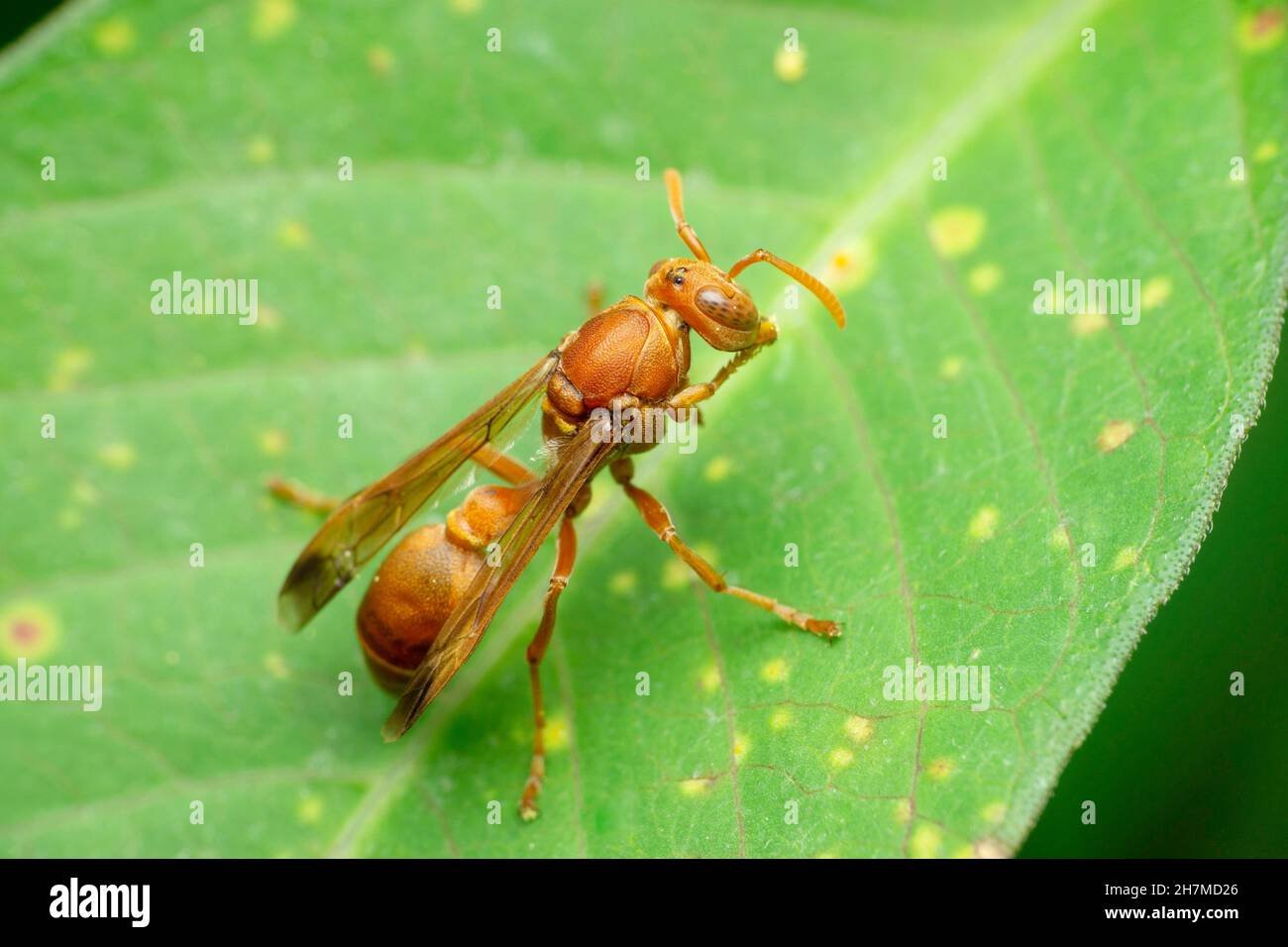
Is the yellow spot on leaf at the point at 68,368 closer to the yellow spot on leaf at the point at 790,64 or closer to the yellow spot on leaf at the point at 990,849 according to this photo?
the yellow spot on leaf at the point at 790,64

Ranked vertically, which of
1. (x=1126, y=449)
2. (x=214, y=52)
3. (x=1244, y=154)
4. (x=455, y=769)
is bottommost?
(x=455, y=769)

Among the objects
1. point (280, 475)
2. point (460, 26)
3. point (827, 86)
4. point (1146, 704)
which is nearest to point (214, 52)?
point (460, 26)

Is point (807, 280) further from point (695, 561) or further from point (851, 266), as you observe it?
point (695, 561)

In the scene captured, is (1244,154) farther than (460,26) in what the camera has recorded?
No

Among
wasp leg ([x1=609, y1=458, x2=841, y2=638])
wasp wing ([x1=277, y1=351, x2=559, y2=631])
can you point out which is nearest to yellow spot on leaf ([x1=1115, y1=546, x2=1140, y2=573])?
wasp leg ([x1=609, y1=458, x2=841, y2=638])

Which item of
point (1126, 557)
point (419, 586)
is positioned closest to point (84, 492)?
point (419, 586)

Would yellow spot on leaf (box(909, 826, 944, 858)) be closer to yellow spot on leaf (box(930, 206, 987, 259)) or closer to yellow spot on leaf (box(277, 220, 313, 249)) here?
yellow spot on leaf (box(930, 206, 987, 259))

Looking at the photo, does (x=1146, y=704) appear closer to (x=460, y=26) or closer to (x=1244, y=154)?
(x=1244, y=154)
